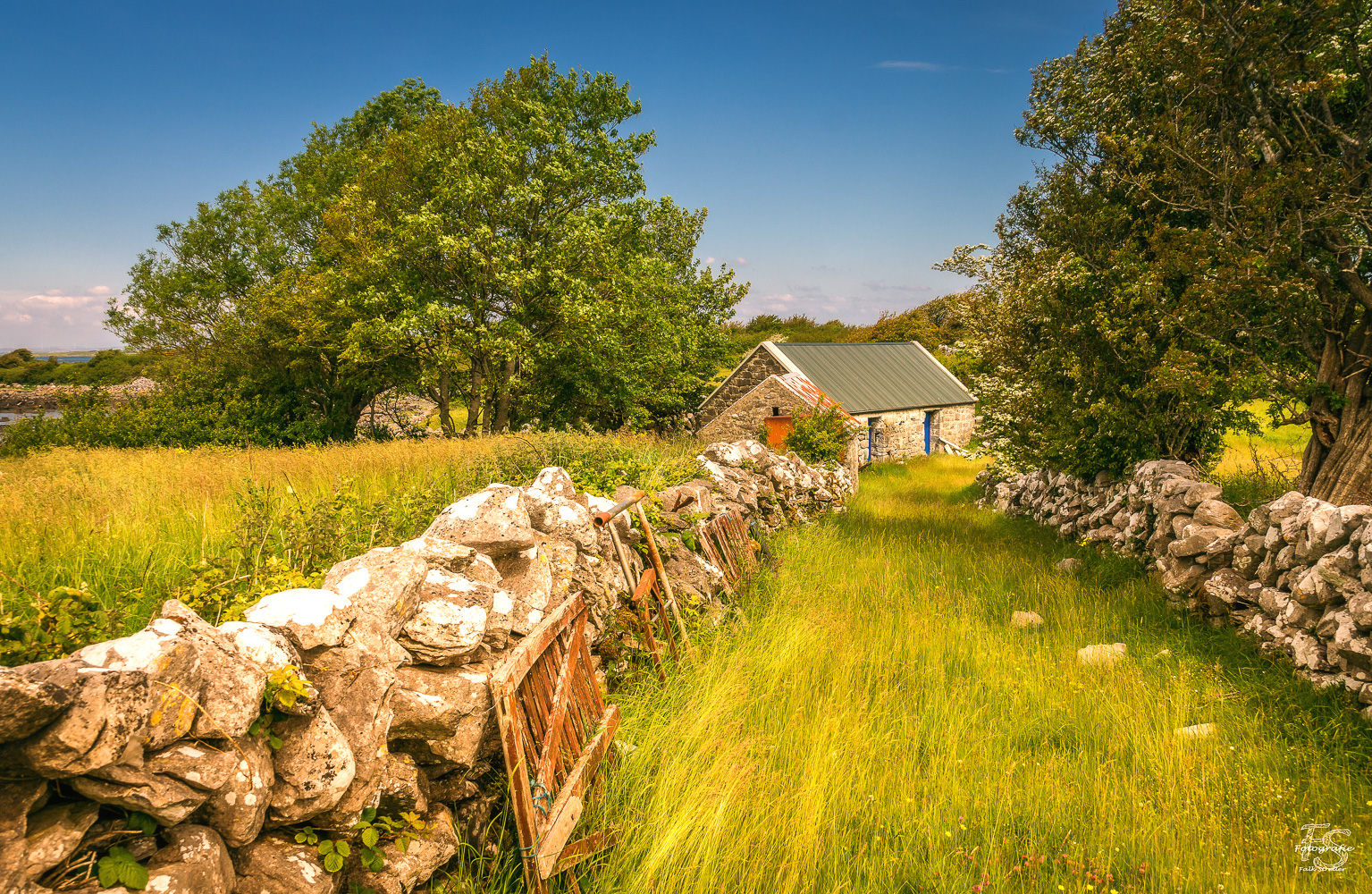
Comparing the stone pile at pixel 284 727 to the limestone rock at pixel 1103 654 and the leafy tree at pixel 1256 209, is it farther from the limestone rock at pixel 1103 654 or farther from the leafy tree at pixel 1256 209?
the leafy tree at pixel 1256 209

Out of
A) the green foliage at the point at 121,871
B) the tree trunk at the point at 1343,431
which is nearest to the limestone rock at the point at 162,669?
the green foliage at the point at 121,871

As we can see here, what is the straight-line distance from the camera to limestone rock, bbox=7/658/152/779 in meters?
1.59

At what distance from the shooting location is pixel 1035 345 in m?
11.3

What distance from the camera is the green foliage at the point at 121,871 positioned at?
166 cm

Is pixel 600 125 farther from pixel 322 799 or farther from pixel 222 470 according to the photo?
pixel 322 799

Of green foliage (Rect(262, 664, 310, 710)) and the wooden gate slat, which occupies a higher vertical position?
green foliage (Rect(262, 664, 310, 710))

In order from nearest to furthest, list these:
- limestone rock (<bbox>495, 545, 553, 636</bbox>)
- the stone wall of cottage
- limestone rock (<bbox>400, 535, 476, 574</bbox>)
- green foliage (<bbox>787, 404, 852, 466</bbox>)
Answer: limestone rock (<bbox>400, 535, 476, 574</bbox>), limestone rock (<bbox>495, 545, 553, 636</bbox>), green foliage (<bbox>787, 404, 852, 466</bbox>), the stone wall of cottage

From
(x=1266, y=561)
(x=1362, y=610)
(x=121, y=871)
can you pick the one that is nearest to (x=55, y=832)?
(x=121, y=871)

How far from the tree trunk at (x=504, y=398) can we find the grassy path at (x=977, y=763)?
51.3 ft

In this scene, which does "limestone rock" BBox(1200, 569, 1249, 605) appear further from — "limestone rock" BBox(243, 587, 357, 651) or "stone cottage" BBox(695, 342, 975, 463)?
"stone cottage" BBox(695, 342, 975, 463)

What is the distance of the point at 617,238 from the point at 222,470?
642 inches

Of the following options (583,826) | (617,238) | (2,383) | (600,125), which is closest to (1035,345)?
(583,826)

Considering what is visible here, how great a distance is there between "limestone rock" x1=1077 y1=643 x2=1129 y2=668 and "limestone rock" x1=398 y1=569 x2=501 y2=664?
18.5ft

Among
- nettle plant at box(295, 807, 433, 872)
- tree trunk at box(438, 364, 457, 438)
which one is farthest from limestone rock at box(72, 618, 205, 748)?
tree trunk at box(438, 364, 457, 438)
